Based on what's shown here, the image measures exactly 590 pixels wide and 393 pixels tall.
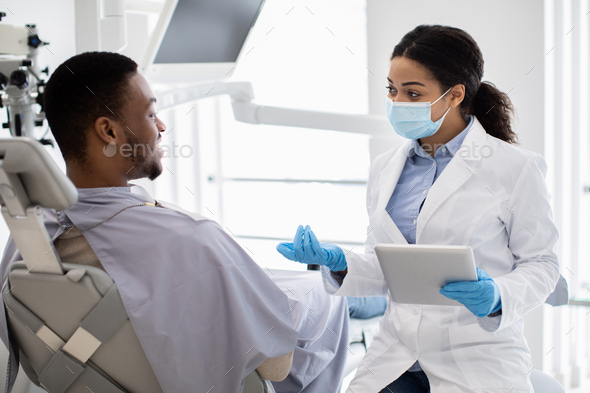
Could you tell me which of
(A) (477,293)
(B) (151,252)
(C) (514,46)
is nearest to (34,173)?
(B) (151,252)

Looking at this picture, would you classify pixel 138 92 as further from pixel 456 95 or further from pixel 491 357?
pixel 491 357

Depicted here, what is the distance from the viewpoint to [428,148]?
4.62 feet

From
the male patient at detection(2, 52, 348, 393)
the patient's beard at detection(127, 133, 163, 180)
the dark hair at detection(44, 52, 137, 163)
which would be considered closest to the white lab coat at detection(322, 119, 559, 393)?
the male patient at detection(2, 52, 348, 393)

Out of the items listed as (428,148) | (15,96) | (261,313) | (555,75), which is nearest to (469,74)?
(428,148)

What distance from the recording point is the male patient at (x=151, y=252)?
3.40 feet


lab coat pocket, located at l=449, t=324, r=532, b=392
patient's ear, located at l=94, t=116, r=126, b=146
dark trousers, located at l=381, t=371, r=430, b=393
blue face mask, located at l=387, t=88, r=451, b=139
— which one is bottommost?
dark trousers, located at l=381, t=371, r=430, b=393

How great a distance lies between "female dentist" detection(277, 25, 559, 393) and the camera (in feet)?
3.84

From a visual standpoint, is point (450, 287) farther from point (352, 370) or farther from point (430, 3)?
point (430, 3)

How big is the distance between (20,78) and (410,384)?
162 centimetres

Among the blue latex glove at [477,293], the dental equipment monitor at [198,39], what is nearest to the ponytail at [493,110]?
the blue latex glove at [477,293]

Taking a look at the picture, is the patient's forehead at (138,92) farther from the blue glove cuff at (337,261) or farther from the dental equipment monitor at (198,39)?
the blue glove cuff at (337,261)

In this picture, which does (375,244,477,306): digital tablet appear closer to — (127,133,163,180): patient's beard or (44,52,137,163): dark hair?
(127,133,163,180): patient's beard

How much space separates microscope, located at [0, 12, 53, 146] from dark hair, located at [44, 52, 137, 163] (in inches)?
27.0

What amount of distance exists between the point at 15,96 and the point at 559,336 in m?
2.55
